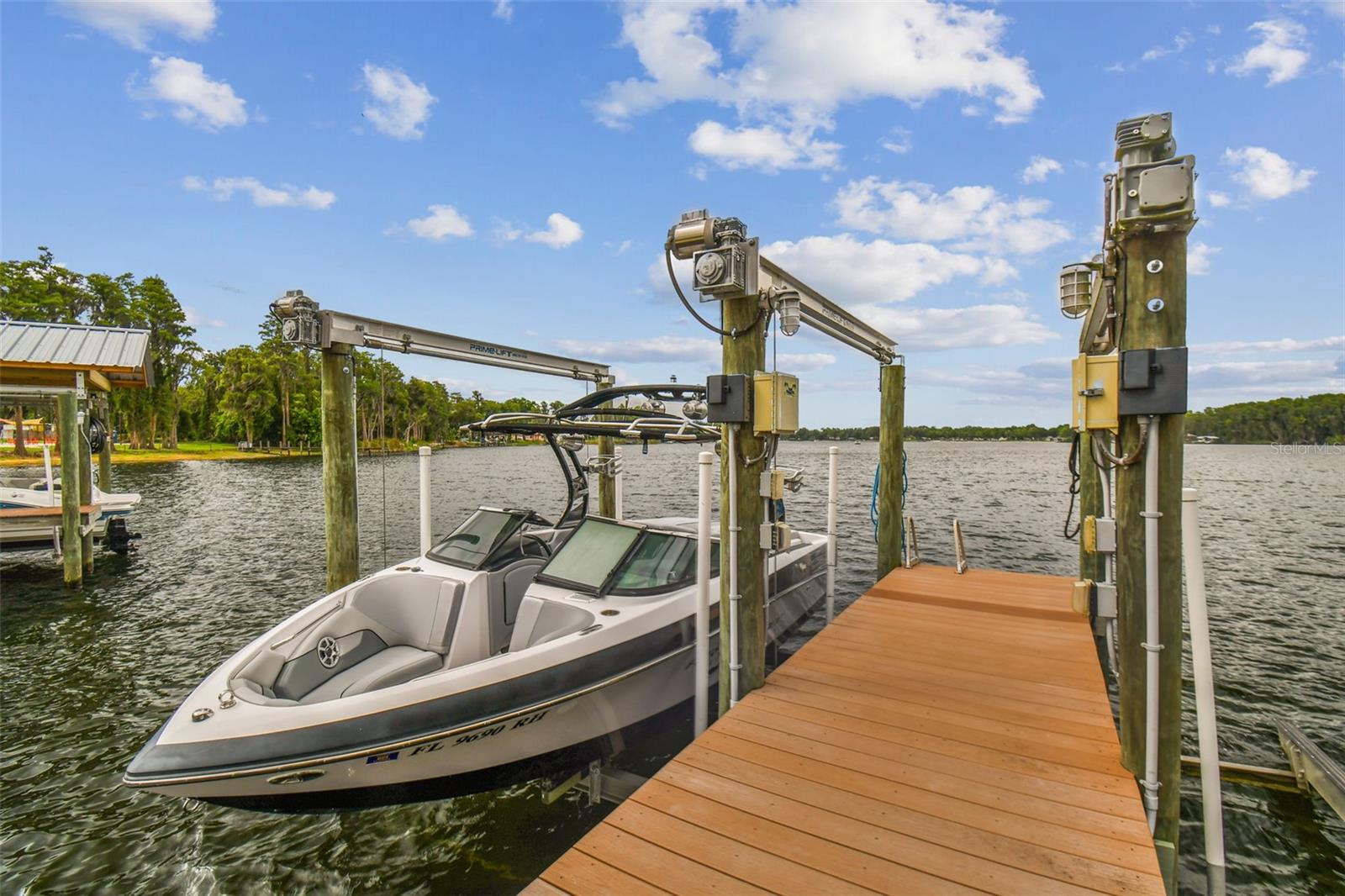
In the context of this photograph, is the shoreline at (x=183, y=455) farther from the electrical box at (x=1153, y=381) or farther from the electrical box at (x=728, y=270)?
the electrical box at (x=1153, y=381)

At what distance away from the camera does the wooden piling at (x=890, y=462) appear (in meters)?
8.30

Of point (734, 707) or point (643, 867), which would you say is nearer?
point (643, 867)

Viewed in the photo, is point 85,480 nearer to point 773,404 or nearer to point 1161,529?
point 773,404

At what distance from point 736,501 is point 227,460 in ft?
179

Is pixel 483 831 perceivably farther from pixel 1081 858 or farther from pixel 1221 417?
pixel 1221 417

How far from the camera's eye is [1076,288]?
12.6ft

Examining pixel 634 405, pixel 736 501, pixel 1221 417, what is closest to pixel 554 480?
pixel 634 405

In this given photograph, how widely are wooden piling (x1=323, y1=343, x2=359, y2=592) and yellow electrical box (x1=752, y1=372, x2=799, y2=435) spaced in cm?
450

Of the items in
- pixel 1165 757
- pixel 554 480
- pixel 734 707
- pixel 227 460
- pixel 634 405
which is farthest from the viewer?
pixel 227 460

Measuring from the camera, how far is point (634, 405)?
679cm

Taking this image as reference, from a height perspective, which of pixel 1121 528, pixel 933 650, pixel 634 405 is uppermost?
pixel 634 405

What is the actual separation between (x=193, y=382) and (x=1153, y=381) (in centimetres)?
7869

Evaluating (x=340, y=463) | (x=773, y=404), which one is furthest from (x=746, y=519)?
(x=340, y=463)

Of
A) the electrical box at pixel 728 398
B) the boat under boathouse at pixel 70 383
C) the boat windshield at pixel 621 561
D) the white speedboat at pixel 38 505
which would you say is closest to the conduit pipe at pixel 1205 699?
the electrical box at pixel 728 398
